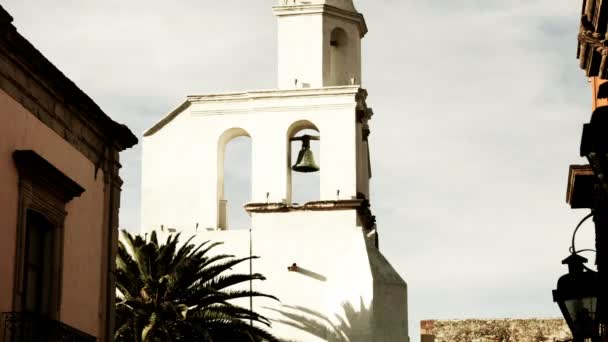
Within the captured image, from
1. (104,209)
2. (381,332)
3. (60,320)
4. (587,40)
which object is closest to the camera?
(587,40)

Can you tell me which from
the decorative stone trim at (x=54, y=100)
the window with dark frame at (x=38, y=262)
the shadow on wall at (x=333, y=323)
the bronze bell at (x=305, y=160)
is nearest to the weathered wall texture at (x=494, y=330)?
the shadow on wall at (x=333, y=323)

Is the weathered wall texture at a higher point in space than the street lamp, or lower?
higher

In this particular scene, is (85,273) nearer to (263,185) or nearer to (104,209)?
(104,209)

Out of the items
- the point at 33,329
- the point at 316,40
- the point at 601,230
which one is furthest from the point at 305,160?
the point at 33,329

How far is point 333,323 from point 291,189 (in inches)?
123

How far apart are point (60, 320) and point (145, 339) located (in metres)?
9.01

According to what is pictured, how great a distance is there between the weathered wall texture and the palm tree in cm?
1358

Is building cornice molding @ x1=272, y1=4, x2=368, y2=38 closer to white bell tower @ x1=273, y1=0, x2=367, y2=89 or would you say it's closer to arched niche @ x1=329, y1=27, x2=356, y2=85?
white bell tower @ x1=273, y1=0, x2=367, y2=89

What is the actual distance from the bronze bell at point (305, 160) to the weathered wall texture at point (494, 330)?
10455 millimetres

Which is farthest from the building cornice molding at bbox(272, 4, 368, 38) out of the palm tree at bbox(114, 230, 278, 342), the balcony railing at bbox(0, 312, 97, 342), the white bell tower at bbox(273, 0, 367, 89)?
the balcony railing at bbox(0, 312, 97, 342)

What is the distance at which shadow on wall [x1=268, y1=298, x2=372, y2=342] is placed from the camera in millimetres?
31047

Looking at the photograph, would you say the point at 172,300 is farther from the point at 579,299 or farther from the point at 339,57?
the point at 579,299

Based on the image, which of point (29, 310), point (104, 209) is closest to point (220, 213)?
point (104, 209)

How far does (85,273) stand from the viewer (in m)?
17.8
